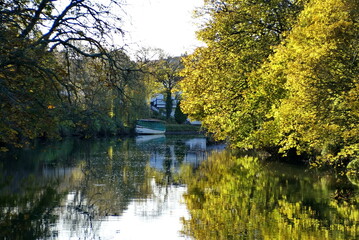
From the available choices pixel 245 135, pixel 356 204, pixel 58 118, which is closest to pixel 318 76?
pixel 356 204

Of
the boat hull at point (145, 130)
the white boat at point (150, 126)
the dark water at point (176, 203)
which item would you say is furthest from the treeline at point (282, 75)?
the white boat at point (150, 126)

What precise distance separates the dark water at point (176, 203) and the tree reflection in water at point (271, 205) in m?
0.03

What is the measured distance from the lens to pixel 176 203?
17.4m

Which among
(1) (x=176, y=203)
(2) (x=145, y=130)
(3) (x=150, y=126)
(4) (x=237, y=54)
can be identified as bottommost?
(1) (x=176, y=203)

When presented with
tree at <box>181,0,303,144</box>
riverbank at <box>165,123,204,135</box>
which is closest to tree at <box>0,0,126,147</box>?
tree at <box>181,0,303,144</box>

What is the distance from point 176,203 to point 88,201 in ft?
9.48

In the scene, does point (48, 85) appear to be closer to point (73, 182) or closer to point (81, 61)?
point (81, 61)

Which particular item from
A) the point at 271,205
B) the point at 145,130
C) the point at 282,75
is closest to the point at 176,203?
the point at 271,205

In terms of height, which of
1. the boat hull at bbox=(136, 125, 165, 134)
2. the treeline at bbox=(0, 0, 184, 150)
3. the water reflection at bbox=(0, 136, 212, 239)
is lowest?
the water reflection at bbox=(0, 136, 212, 239)

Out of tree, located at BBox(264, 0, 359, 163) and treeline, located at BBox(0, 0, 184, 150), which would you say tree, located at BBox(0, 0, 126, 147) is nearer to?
treeline, located at BBox(0, 0, 184, 150)

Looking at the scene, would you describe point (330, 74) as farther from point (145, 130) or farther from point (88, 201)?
point (145, 130)

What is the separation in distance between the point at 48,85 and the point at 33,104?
5.34ft

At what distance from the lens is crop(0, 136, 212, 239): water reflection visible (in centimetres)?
1341

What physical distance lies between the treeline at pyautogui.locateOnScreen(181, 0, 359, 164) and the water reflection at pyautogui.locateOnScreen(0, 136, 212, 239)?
483 centimetres
